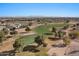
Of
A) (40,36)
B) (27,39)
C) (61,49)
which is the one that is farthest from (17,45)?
(61,49)

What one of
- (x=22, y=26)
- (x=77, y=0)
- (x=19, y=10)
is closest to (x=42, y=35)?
(x=22, y=26)

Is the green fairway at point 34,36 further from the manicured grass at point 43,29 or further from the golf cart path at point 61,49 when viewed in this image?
the golf cart path at point 61,49

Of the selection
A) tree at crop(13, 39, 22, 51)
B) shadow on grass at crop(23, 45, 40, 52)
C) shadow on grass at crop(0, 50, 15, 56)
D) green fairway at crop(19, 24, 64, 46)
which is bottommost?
shadow on grass at crop(0, 50, 15, 56)

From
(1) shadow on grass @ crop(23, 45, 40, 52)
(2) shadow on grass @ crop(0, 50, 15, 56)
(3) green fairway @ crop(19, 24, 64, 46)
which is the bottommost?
(2) shadow on grass @ crop(0, 50, 15, 56)

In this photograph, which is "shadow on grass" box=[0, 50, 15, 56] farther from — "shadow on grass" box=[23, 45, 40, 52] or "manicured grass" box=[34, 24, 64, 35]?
"manicured grass" box=[34, 24, 64, 35]

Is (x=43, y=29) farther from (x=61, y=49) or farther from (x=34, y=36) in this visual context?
(x=61, y=49)

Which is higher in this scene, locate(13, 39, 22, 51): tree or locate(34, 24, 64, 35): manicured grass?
locate(34, 24, 64, 35): manicured grass

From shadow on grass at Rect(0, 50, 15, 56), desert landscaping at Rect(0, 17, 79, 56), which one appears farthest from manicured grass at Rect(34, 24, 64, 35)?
shadow on grass at Rect(0, 50, 15, 56)

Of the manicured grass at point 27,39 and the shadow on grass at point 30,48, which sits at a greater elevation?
the manicured grass at point 27,39

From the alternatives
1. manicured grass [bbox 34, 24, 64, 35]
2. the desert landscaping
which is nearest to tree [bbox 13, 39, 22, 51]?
the desert landscaping

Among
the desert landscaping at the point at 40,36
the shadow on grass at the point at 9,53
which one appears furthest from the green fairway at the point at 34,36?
the shadow on grass at the point at 9,53

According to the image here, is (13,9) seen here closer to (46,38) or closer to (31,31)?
(31,31)

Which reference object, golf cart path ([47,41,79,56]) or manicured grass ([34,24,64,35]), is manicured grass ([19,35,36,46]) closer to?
manicured grass ([34,24,64,35])
